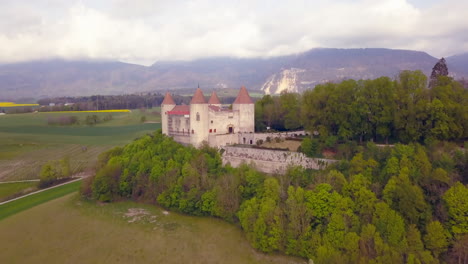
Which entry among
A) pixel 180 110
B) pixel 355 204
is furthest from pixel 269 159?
pixel 180 110

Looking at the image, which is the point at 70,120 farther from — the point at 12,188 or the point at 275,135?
the point at 275,135

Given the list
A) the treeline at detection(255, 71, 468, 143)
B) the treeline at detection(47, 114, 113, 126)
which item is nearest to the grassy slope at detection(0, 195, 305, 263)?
the treeline at detection(255, 71, 468, 143)

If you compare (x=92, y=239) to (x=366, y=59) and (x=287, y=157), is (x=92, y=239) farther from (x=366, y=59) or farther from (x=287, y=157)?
(x=366, y=59)

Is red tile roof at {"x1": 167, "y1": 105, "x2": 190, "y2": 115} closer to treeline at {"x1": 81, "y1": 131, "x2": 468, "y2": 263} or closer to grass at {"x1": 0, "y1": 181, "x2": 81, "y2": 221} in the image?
treeline at {"x1": 81, "y1": 131, "x2": 468, "y2": 263}

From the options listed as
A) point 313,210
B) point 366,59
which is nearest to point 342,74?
point 366,59

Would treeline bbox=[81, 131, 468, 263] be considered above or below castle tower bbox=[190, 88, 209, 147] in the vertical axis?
below
